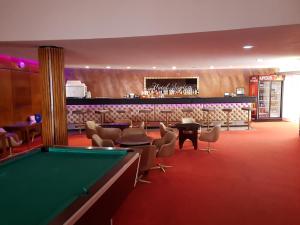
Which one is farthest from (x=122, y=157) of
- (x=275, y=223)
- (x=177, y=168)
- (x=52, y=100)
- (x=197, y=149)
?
(x=197, y=149)

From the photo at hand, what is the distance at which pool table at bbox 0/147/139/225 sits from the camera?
1.86m

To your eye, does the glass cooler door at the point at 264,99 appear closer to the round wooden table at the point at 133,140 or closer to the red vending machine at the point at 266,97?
the red vending machine at the point at 266,97

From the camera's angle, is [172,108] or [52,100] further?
[172,108]

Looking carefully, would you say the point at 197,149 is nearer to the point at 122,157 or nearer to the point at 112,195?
the point at 122,157

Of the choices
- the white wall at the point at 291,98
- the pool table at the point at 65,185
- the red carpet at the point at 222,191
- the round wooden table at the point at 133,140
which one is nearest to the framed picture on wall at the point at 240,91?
the white wall at the point at 291,98

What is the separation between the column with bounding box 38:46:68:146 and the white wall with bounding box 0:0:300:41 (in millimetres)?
769

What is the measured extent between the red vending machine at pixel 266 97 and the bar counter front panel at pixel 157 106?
7.79 feet

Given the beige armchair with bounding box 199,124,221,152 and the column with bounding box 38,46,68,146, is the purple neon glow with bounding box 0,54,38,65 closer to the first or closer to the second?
the column with bounding box 38,46,68,146

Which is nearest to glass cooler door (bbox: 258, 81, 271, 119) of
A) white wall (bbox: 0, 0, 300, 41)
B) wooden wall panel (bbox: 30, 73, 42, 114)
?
white wall (bbox: 0, 0, 300, 41)

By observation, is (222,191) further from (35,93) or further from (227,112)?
(35,93)

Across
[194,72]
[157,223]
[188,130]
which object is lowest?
[157,223]

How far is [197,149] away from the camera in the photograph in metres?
7.86

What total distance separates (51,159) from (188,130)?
5.31 m

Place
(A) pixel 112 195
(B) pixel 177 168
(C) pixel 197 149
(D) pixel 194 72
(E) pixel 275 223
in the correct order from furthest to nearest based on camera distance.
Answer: (D) pixel 194 72, (C) pixel 197 149, (B) pixel 177 168, (E) pixel 275 223, (A) pixel 112 195
